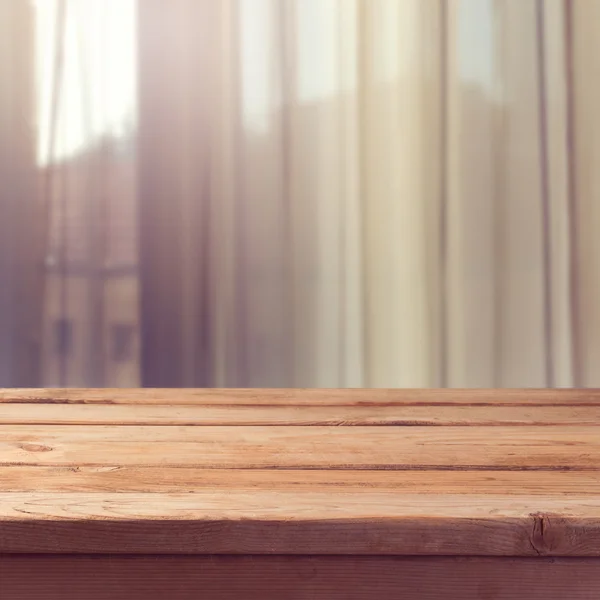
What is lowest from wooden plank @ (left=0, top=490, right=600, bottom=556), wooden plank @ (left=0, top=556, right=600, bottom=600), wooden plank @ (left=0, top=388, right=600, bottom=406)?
wooden plank @ (left=0, top=556, right=600, bottom=600)

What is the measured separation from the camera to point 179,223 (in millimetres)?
1660

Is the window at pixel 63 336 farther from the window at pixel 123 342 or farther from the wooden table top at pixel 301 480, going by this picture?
the wooden table top at pixel 301 480

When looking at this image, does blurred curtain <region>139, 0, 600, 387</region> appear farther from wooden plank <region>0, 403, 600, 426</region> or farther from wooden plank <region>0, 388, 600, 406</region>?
wooden plank <region>0, 403, 600, 426</region>

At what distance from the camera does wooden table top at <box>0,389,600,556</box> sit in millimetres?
411

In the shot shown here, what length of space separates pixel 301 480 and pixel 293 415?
237mm

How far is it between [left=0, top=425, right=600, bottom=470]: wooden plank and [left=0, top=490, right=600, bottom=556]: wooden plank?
0.10 m

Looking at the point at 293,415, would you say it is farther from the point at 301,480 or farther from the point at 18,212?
the point at 18,212

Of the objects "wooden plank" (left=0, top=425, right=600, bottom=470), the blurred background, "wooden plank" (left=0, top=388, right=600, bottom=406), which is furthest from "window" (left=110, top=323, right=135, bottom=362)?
"wooden plank" (left=0, top=425, right=600, bottom=470)

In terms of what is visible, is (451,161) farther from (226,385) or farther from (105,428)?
(105,428)

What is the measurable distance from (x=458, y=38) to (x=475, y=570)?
1.50m

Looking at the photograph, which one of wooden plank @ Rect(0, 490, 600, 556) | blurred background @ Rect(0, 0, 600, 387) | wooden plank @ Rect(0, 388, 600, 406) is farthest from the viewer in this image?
blurred background @ Rect(0, 0, 600, 387)

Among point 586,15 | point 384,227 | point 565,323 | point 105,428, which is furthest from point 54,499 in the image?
point 586,15

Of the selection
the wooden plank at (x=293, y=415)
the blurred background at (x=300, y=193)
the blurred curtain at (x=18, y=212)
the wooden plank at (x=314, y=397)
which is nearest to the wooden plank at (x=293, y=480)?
the wooden plank at (x=293, y=415)

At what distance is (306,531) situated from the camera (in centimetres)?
41
